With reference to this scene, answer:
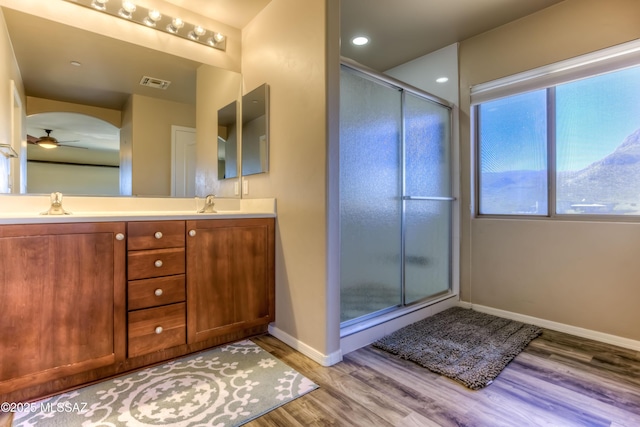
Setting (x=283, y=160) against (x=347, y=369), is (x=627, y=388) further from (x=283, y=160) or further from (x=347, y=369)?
(x=283, y=160)

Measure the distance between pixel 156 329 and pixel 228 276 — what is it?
48 centimetres

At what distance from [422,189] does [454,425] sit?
5.81 ft

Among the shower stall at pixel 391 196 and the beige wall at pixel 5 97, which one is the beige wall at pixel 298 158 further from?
the beige wall at pixel 5 97

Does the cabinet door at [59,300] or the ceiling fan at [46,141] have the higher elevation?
the ceiling fan at [46,141]

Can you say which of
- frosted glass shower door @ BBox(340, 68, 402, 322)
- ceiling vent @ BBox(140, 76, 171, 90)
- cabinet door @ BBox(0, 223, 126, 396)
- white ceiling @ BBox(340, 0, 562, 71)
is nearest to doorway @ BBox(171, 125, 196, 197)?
ceiling vent @ BBox(140, 76, 171, 90)

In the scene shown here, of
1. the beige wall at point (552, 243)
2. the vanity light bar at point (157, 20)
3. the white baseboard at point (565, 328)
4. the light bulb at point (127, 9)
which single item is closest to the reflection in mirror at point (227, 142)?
the vanity light bar at point (157, 20)

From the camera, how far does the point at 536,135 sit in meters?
2.48

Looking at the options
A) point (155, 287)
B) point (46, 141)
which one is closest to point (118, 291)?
point (155, 287)

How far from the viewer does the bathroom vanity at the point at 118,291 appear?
1358mm

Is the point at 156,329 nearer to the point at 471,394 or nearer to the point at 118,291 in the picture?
the point at 118,291

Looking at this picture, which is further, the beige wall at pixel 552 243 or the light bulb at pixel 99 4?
the beige wall at pixel 552 243

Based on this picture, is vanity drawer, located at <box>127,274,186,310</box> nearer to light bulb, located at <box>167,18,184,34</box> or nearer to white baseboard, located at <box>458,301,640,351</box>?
light bulb, located at <box>167,18,184,34</box>

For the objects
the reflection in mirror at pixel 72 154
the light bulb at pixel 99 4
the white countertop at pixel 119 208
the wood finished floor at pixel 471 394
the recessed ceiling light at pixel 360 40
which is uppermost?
the recessed ceiling light at pixel 360 40

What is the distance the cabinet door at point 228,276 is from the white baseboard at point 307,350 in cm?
13
